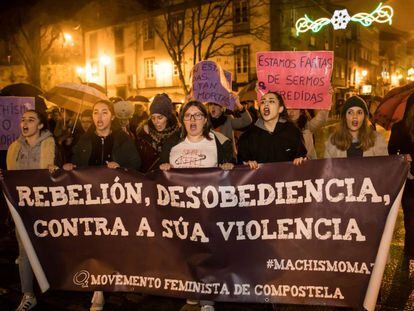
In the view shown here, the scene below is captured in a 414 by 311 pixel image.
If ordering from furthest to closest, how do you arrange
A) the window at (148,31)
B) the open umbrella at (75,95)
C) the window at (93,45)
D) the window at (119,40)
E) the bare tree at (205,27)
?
the window at (93,45) → the window at (119,40) → the window at (148,31) → the bare tree at (205,27) → the open umbrella at (75,95)

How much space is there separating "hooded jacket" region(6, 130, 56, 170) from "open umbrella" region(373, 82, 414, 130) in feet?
12.3

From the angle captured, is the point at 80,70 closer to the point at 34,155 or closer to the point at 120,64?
the point at 120,64

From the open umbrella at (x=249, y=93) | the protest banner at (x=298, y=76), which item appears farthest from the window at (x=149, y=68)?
the protest banner at (x=298, y=76)

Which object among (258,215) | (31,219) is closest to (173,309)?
(258,215)

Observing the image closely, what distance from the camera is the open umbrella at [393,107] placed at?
492 centimetres

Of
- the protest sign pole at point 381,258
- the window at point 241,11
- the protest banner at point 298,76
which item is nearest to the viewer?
the protest sign pole at point 381,258

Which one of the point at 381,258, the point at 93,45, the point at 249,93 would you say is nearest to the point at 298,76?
the point at 381,258

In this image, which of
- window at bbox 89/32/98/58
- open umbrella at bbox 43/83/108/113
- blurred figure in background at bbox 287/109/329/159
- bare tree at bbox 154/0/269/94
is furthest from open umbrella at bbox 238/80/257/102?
window at bbox 89/32/98/58

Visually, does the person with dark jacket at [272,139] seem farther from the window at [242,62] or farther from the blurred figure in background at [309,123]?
the window at [242,62]

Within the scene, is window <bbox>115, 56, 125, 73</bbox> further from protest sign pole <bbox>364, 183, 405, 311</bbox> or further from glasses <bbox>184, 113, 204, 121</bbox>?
protest sign pole <bbox>364, 183, 405, 311</bbox>

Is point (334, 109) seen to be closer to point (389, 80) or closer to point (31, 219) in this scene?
point (389, 80)

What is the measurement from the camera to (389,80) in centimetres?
5938

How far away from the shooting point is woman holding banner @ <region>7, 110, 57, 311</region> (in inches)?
160

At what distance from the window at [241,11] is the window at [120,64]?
11.9 meters
